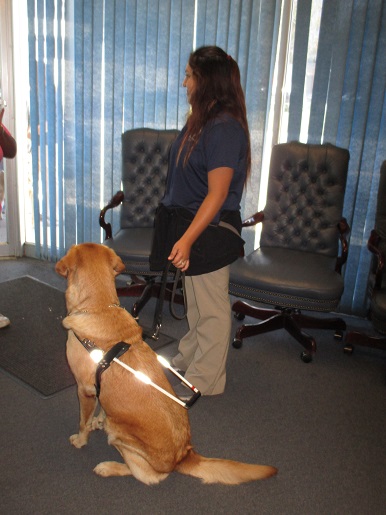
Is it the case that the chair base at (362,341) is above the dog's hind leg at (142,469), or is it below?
below

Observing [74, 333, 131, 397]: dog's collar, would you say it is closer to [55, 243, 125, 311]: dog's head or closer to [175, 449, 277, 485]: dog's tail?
[55, 243, 125, 311]: dog's head

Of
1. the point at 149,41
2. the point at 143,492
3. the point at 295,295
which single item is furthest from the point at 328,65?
the point at 143,492

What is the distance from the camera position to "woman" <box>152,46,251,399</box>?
1.99 m

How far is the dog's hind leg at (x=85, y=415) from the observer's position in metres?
1.90

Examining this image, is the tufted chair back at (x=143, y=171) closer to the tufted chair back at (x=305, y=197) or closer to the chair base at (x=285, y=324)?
the tufted chair back at (x=305, y=197)

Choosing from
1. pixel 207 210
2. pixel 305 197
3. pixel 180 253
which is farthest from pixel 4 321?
pixel 305 197

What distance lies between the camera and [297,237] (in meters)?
3.47

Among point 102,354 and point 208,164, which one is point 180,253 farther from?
point 102,354

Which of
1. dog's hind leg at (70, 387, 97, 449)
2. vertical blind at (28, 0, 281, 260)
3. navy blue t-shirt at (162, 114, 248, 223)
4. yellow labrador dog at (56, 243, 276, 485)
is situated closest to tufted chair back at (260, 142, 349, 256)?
vertical blind at (28, 0, 281, 260)

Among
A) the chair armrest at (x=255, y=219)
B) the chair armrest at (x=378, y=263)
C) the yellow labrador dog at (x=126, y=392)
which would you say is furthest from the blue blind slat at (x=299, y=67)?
the yellow labrador dog at (x=126, y=392)

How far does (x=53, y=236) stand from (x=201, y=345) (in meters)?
2.72

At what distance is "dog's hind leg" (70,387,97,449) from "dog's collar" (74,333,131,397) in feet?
0.53

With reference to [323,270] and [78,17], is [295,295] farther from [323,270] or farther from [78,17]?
[78,17]

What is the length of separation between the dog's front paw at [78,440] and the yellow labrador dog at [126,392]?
0.68 feet
